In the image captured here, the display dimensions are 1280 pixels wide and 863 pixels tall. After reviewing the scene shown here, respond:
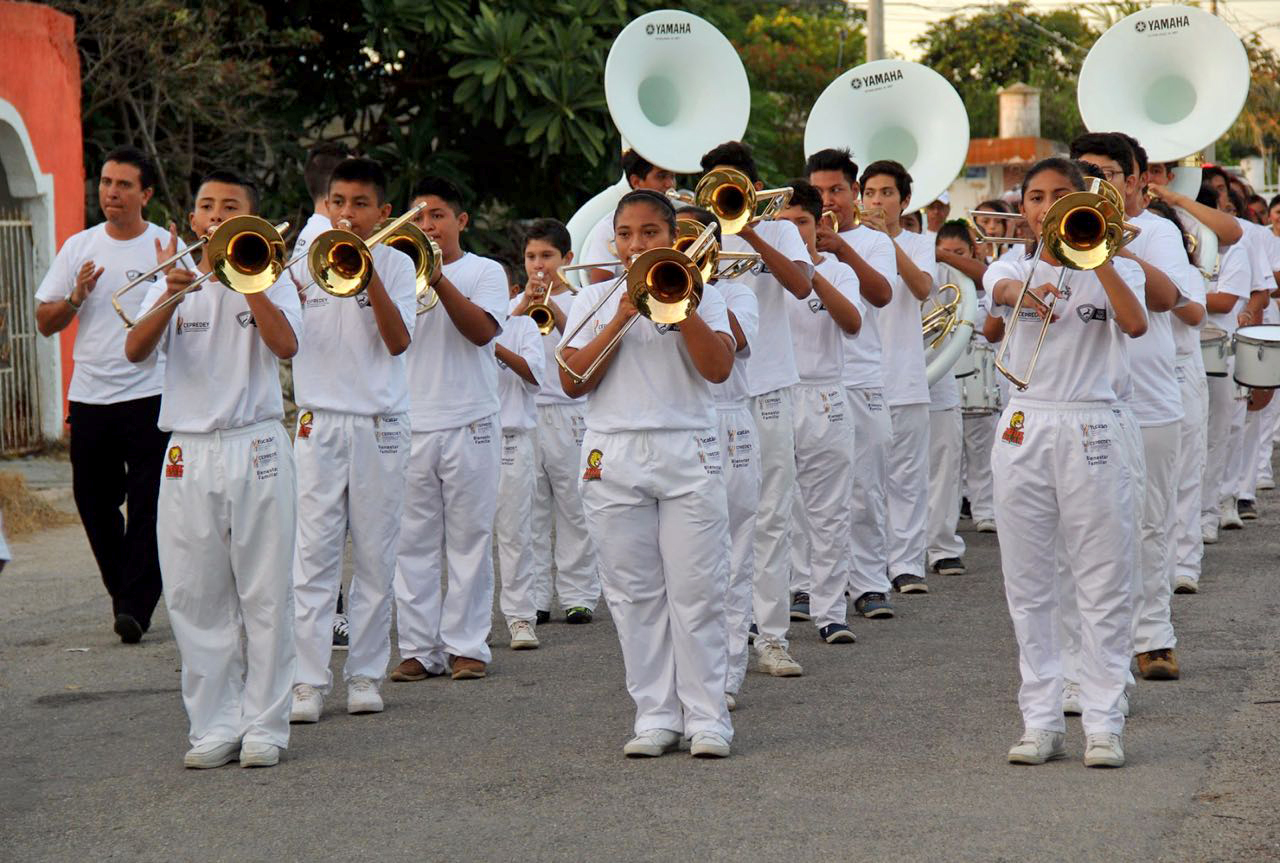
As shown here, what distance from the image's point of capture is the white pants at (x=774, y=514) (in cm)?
788

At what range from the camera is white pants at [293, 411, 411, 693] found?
23.4ft

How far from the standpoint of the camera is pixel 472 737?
6652mm

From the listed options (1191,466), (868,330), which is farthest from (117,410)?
(1191,466)

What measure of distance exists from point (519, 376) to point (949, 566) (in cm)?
306

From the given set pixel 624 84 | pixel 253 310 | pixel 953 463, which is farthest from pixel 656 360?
pixel 953 463

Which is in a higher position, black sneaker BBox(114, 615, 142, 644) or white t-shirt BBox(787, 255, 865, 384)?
white t-shirt BBox(787, 255, 865, 384)

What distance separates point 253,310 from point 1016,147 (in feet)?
102

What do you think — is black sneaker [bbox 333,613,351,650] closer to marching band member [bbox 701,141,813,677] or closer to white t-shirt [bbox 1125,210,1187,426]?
marching band member [bbox 701,141,813,677]

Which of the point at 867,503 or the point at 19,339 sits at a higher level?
the point at 19,339

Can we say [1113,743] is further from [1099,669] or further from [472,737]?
[472,737]

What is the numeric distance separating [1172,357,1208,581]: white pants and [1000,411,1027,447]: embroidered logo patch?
2737mm

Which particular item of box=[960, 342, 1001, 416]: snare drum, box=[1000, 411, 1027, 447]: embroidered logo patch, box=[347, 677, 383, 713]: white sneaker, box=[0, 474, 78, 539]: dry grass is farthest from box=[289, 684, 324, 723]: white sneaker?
box=[960, 342, 1001, 416]: snare drum

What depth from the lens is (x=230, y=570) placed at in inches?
251

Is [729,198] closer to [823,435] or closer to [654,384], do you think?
[823,435]
